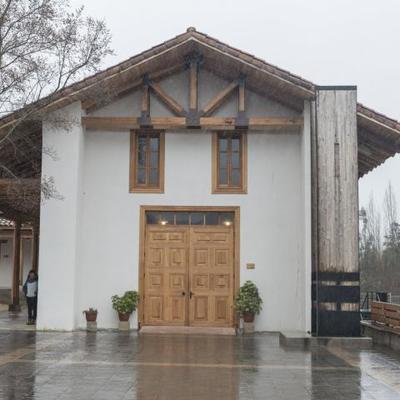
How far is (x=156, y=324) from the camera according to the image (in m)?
16.1

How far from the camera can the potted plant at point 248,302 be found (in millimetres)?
15664

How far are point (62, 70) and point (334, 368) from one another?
300 inches

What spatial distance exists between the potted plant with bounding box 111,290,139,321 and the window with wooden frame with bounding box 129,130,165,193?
2501 mm

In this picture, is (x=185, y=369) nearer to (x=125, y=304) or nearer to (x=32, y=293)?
(x=125, y=304)

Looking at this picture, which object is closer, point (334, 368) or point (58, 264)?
point (334, 368)

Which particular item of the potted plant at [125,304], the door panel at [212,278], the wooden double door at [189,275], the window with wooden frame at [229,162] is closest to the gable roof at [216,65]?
the window with wooden frame at [229,162]

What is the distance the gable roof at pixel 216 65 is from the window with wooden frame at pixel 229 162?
150 cm

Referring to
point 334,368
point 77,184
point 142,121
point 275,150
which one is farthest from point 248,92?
point 334,368

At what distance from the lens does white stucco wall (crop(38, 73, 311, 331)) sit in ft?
52.1

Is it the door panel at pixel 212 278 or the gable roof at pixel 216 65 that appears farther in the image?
the door panel at pixel 212 278

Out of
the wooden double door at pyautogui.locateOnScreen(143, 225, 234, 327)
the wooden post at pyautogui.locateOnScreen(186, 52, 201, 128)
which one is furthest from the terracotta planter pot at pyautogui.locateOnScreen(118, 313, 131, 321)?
the wooden post at pyautogui.locateOnScreen(186, 52, 201, 128)

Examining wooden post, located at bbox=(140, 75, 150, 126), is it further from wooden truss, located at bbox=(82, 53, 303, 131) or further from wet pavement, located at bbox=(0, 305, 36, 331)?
wet pavement, located at bbox=(0, 305, 36, 331)

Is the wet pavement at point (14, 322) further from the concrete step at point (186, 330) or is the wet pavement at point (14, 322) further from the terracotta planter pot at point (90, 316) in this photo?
the concrete step at point (186, 330)

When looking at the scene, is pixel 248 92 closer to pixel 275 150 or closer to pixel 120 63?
pixel 275 150
